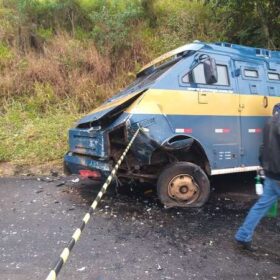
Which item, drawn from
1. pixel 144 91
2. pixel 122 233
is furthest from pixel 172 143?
pixel 122 233

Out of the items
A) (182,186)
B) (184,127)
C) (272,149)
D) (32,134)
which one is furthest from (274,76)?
(32,134)

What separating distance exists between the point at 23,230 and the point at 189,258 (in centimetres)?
214

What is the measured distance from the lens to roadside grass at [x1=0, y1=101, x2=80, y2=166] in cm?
888

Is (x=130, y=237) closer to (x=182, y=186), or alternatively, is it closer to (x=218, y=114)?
(x=182, y=186)

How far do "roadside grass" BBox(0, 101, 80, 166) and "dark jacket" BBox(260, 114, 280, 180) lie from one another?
527 centimetres

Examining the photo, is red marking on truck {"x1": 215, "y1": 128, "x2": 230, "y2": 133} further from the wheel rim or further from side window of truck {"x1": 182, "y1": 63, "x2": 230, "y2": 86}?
the wheel rim

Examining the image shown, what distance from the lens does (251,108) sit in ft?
22.1

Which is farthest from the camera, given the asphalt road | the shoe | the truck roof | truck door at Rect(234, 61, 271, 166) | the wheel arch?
truck door at Rect(234, 61, 271, 166)

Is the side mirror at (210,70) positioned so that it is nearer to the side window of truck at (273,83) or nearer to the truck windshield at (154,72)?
the truck windshield at (154,72)

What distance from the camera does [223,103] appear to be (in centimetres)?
641

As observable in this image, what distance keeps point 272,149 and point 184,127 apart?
6.07 ft

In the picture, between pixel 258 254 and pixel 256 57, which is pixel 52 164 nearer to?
pixel 256 57

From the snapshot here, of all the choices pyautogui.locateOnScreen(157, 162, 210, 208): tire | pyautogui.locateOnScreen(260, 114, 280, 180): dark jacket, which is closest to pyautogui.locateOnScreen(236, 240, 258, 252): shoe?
pyautogui.locateOnScreen(260, 114, 280, 180): dark jacket

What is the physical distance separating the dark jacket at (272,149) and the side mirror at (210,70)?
169cm
